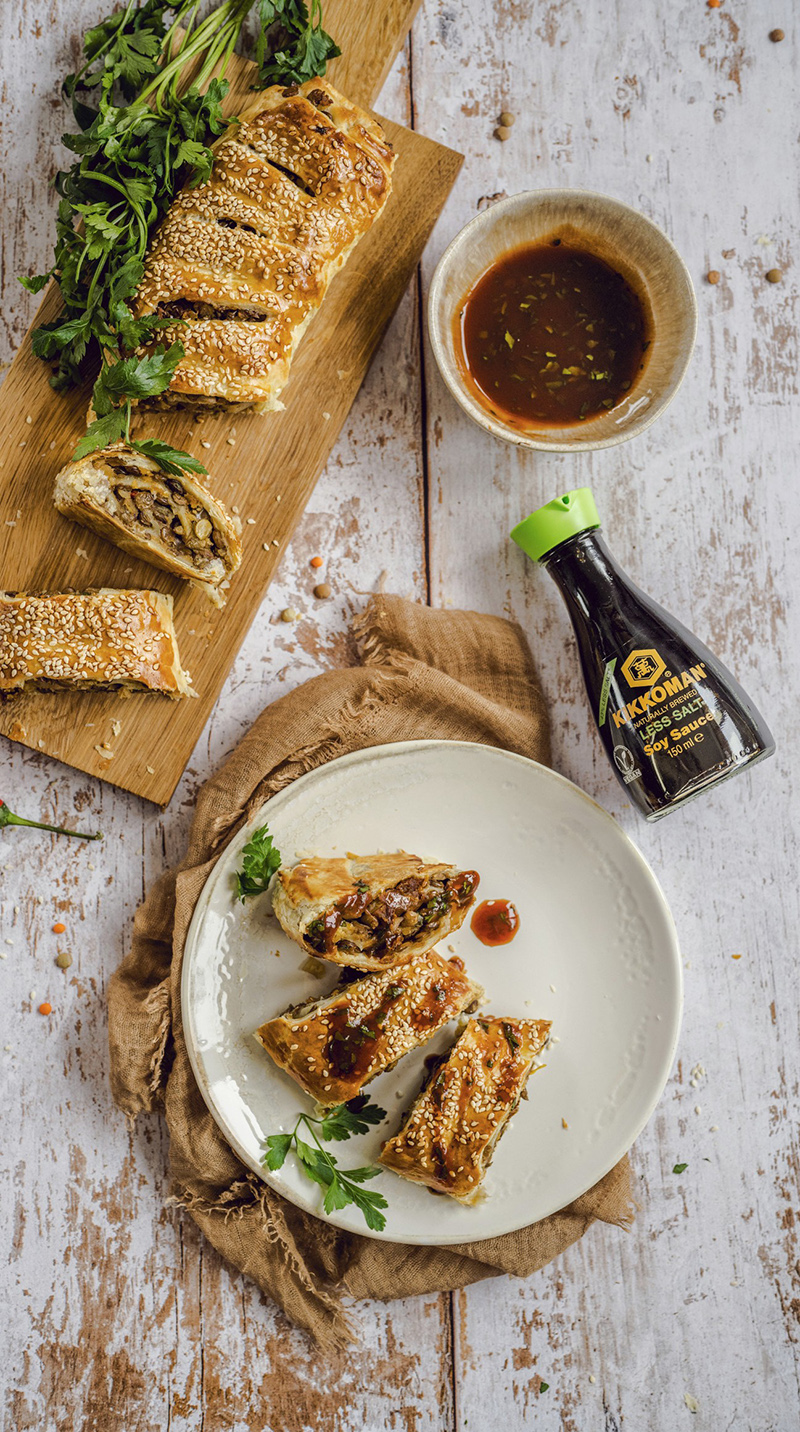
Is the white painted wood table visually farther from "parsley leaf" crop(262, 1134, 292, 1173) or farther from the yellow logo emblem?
"parsley leaf" crop(262, 1134, 292, 1173)

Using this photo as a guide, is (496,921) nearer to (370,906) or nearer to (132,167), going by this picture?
(370,906)

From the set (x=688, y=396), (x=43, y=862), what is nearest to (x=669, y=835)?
(x=688, y=396)

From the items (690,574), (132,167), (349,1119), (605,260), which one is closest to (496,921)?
(349,1119)

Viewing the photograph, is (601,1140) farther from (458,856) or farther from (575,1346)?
(458,856)

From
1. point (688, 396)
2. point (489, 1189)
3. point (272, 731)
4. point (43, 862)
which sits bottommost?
point (489, 1189)

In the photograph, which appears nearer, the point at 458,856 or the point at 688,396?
the point at 458,856

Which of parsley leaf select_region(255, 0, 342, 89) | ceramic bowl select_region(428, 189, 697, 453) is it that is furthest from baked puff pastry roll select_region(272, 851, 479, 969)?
parsley leaf select_region(255, 0, 342, 89)
